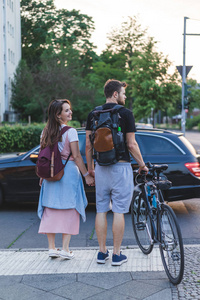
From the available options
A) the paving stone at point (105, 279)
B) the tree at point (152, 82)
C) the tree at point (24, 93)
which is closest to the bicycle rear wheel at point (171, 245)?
the paving stone at point (105, 279)

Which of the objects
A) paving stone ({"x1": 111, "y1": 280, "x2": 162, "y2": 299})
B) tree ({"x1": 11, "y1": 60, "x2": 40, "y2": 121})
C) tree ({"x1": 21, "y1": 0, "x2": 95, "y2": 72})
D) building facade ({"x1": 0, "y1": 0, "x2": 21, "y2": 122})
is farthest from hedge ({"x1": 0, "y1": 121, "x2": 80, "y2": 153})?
tree ({"x1": 21, "y1": 0, "x2": 95, "y2": 72})

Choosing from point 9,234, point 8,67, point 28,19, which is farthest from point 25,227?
point 28,19

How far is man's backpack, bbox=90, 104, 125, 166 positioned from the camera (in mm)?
4332

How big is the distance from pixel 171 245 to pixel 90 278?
0.82 meters

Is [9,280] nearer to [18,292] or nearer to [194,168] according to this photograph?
[18,292]

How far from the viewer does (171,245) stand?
13.1ft

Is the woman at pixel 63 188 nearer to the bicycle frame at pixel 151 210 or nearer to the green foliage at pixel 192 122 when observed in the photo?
the bicycle frame at pixel 151 210

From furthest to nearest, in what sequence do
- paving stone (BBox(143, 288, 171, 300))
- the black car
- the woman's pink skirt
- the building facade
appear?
the building facade < the black car < the woman's pink skirt < paving stone (BBox(143, 288, 171, 300))

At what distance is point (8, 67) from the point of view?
1714 inches

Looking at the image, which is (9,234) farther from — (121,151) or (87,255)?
(121,151)

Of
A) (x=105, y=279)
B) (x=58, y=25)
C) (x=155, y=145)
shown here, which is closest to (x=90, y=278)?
(x=105, y=279)

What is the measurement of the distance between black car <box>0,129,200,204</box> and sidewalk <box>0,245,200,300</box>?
2434 mm

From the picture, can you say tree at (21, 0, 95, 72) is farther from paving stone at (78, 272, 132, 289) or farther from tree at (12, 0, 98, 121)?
paving stone at (78, 272, 132, 289)

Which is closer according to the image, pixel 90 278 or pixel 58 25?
pixel 90 278
